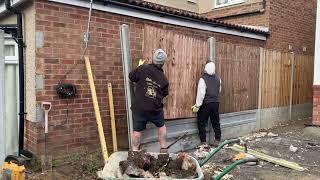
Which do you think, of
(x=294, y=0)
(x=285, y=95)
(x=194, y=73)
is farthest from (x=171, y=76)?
A: (x=294, y=0)

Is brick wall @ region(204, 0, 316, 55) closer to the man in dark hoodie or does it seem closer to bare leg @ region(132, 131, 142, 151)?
the man in dark hoodie

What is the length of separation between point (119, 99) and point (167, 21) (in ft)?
6.44

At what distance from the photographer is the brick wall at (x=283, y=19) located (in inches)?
463

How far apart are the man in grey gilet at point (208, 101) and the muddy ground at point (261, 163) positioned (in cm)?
62

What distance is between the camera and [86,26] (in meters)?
6.37

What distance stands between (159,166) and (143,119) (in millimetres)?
1947

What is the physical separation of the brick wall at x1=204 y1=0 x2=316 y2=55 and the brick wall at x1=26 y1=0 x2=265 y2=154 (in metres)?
6.06

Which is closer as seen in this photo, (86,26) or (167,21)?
(86,26)

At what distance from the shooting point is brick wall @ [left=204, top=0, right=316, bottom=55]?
11766 millimetres

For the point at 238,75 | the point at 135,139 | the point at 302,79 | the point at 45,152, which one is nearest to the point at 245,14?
the point at 302,79

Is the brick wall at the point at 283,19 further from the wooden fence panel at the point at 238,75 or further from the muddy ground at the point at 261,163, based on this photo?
the muddy ground at the point at 261,163

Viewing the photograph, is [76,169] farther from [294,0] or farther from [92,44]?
[294,0]

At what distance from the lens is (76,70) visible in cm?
627

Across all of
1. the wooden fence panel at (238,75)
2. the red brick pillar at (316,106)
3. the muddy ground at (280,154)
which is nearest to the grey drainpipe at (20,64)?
the muddy ground at (280,154)
